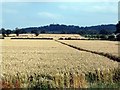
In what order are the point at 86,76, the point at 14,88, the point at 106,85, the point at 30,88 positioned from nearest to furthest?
the point at 14,88 < the point at 30,88 < the point at 106,85 < the point at 86,76

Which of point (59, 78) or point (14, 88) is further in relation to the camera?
point (59, 78)

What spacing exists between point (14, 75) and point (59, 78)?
110 inches

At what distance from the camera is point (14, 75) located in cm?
1864

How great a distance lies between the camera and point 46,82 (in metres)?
16.2

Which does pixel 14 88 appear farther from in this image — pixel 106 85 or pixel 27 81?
pixel 106 85

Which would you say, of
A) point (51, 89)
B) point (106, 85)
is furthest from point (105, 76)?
point (51, 89)

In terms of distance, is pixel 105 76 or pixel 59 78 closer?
pixel 59 78

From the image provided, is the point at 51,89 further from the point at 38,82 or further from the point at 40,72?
the point at 40,72

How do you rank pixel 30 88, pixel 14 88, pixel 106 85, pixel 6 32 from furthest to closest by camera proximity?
1. pixel 6 32
2. pixel 106 85
3. pixel 30 88
4. pixel 14 88

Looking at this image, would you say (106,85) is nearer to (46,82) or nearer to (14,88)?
(46,82)

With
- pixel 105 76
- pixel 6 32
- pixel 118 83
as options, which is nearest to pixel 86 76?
pixel 105 76

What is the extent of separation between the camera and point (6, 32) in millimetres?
176000

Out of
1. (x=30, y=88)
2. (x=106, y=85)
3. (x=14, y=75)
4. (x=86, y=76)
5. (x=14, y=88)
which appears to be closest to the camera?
(x=14, y=88)

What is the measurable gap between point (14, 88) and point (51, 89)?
1.78 m
